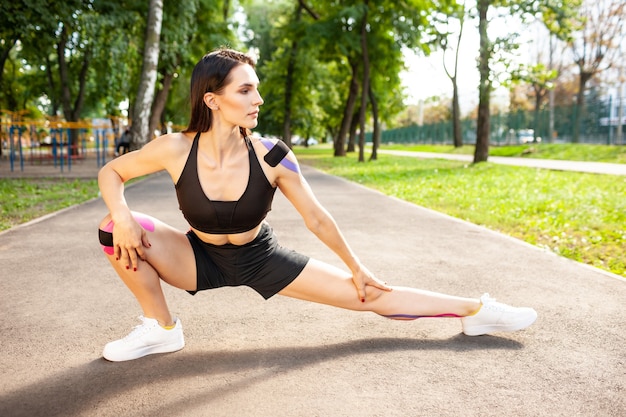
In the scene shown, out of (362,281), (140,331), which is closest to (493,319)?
(362,281)

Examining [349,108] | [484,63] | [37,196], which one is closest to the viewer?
[37,196]

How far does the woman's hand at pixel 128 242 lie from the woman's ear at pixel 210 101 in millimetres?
700

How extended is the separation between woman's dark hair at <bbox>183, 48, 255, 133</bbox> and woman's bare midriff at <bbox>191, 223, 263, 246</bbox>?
60 centimetres

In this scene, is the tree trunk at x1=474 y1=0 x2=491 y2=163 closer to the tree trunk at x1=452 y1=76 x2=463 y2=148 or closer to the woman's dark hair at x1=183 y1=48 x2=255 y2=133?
the tree trunk at x1=452 y1=76 x2=463 y2=148

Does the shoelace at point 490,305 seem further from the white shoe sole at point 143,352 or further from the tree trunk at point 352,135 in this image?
the tree trunk at point 352,135

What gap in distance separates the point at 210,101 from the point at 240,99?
156 millimetres

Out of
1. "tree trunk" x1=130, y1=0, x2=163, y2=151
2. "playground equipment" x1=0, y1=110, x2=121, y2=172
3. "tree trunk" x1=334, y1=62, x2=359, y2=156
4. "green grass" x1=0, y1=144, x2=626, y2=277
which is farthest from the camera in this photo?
"tree trunk" x1=334, y1=62, x2=359, y2=156

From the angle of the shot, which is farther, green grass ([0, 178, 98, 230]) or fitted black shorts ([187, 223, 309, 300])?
green grass ([0, 178, 98, 230])

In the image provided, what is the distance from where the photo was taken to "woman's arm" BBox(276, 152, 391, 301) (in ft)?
10.6

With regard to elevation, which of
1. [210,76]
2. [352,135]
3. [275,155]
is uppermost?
[352,135]

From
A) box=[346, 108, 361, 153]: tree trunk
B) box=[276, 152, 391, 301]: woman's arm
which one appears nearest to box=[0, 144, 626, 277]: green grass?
box=[276, 152, 391, 301]: woman's arm

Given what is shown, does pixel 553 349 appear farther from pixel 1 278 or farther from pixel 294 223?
pixel 294 223

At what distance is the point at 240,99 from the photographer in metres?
3.01

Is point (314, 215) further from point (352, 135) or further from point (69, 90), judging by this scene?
point (352, 135)
